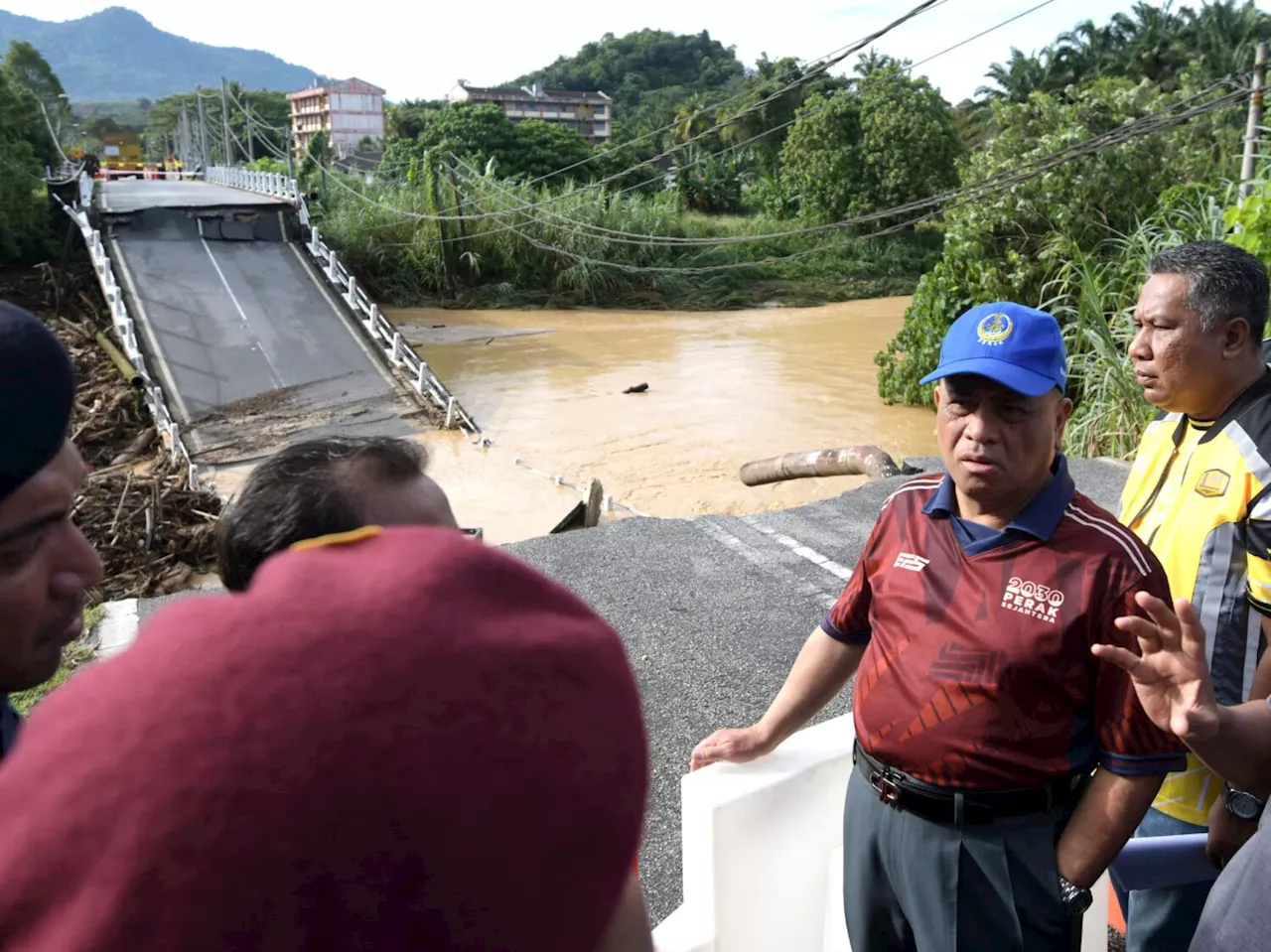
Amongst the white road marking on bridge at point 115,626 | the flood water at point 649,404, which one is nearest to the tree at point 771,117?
the flood water at point 649,404

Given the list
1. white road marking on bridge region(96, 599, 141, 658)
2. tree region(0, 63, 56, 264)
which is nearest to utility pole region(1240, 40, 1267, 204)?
white road marking on bridge region(96, 599, 141, 658)

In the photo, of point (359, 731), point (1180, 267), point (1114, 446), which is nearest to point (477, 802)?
point (359, 731)

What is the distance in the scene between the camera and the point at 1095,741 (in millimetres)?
1694

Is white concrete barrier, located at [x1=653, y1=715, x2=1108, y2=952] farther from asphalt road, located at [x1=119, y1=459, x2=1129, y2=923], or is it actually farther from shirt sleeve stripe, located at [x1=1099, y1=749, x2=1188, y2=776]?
asphalt road, located at [x1=119, y1=459, x2=1129, y2=923]

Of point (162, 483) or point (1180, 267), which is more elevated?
point (1180, 267)

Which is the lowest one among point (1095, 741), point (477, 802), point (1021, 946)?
point (1021, 946)

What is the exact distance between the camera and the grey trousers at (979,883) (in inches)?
66.1

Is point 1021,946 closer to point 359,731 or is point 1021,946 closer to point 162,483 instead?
point 359,731

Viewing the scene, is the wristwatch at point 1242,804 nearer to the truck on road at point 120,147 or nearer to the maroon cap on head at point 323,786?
the maroon cap on head at point 323,786

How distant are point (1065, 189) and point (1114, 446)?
4.72 meters

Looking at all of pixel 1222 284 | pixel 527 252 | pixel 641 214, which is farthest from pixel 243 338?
pixel 641 214

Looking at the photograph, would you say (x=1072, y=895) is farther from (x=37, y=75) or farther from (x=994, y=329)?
(x=37, y=75)

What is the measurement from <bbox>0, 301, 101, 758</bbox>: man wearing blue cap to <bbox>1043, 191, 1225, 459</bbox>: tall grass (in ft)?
23.8

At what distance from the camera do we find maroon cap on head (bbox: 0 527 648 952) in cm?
44
